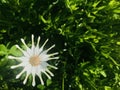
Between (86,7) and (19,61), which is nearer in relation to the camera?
(19,61)

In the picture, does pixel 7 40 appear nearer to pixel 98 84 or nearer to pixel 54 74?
pixel 54 74

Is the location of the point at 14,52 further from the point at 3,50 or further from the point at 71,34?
the point at 71,34

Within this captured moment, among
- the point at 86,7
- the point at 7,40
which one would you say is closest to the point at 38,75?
the point at 7,40

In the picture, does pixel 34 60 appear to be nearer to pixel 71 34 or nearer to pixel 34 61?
pixel 34 61

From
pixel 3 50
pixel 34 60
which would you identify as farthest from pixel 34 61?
pixel 3 50

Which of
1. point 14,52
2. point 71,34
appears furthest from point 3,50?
point 71,34

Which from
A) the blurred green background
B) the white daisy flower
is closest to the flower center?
the white daisy flower

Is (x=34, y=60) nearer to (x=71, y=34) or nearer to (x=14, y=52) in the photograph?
(x=14, y=52)

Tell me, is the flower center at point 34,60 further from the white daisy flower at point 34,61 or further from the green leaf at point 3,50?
the green leaf at point 3,50

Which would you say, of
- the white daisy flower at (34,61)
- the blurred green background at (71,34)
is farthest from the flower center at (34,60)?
the blurred green background at (71,34)
